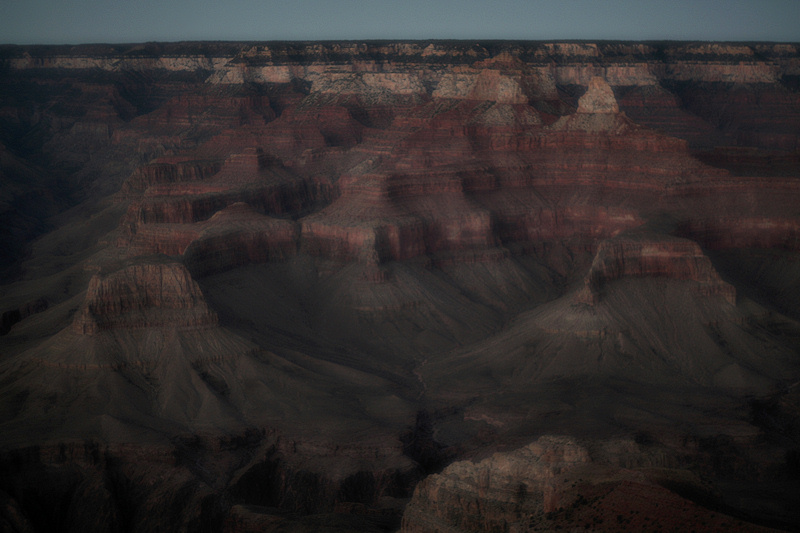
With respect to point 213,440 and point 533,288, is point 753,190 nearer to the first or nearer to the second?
point 533,288

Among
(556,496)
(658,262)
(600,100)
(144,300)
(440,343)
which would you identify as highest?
(600,100)

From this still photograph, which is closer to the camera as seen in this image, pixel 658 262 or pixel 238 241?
pixel 658 262

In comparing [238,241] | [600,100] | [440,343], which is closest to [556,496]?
[440,343]

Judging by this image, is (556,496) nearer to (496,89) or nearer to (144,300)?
(144,300)

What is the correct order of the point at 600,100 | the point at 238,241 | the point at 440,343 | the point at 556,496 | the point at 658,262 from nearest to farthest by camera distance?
1. the point at 556,496
2. the point at 658,262
3. the point at 440,343
4. the point at 238,241
5. the point at 600,100

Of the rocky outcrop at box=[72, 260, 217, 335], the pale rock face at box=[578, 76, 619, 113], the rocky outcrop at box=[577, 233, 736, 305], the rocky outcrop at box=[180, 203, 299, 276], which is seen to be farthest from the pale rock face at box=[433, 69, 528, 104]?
the rocky outcrop at box=[72, 260, 217, 335]

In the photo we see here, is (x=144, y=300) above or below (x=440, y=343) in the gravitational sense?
above

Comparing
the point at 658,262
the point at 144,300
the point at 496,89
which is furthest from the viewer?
the point at 496,89
